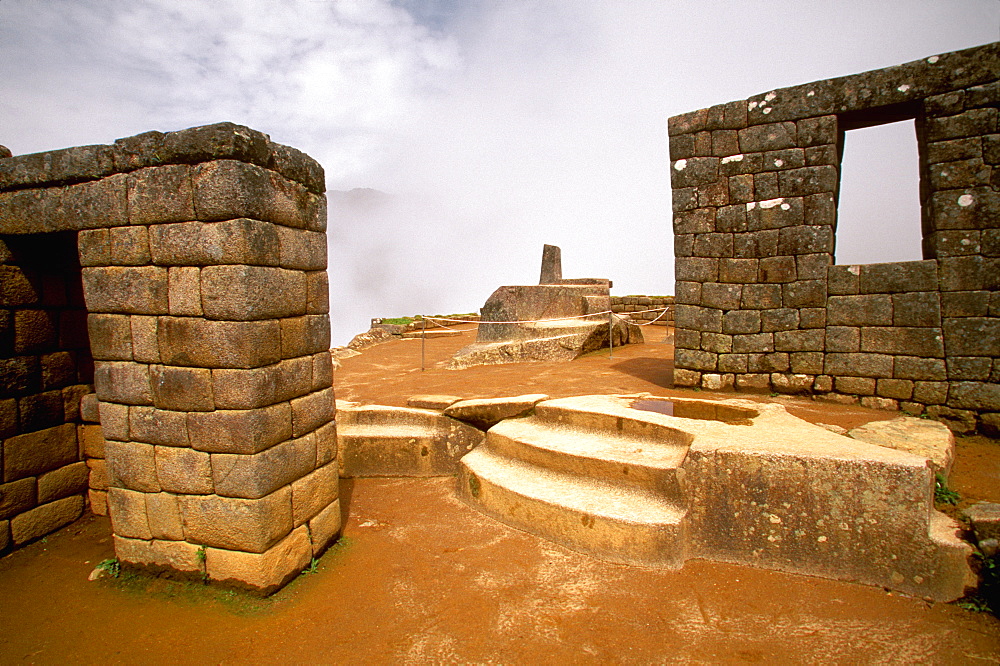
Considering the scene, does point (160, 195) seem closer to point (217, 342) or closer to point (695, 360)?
point (217, 342)

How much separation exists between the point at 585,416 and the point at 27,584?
14.9ft

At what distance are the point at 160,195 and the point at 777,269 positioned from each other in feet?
21.3

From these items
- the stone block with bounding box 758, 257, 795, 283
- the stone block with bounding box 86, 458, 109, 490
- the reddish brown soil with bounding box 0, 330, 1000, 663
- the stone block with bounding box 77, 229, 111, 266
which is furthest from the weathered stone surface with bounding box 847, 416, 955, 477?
the stone block with bounding box 86, 458, 109, 490

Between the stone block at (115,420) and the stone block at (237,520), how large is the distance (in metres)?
0.66

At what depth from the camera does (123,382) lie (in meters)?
3.38

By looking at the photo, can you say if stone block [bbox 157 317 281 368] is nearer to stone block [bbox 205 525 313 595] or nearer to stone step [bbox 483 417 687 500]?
stone block [bbox 205 525 313 595]

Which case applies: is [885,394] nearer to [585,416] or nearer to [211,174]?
[585,416]

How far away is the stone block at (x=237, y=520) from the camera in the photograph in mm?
3135

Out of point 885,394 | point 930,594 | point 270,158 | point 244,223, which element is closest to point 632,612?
point 930,594

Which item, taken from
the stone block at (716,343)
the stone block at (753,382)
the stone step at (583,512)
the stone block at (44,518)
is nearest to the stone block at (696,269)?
the stone block at (716,343)

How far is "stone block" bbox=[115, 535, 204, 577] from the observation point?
334 cm

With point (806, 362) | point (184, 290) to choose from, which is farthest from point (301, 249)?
point (806, 362)

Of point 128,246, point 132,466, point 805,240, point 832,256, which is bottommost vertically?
point 132,466

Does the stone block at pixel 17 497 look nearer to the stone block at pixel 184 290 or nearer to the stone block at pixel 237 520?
the stone block at pixel 237 520
